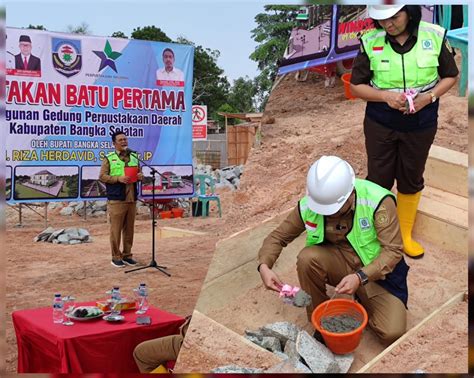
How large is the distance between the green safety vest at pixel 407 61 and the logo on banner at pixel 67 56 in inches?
51.3

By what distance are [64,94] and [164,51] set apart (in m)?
0.50

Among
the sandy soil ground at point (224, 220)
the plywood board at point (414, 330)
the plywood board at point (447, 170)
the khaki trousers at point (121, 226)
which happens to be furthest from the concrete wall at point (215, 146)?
the plywood board at point (414, 330)

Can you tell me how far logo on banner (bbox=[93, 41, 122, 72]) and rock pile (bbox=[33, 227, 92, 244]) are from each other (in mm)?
748

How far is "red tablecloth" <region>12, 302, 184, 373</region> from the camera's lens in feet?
9.34

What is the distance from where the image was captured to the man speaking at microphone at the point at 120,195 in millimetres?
3043

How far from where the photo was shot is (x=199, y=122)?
319 cm

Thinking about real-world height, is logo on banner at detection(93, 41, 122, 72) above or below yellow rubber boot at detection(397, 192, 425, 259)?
above

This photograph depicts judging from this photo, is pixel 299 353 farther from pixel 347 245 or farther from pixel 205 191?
pixel 205 191

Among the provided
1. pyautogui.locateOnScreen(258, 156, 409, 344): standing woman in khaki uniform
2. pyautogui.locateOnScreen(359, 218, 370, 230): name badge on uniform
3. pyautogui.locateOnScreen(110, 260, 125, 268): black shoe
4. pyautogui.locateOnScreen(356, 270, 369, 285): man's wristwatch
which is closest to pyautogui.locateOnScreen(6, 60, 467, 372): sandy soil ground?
pyautogui.locateOnScreen(110, 260, 125, 268): black shoe

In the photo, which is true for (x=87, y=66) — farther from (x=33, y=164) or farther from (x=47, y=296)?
(x=47, y=296)

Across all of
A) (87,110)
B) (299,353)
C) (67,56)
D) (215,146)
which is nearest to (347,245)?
(299,353)

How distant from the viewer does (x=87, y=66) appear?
2967mm

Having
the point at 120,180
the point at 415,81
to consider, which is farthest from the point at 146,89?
the point at 415,81

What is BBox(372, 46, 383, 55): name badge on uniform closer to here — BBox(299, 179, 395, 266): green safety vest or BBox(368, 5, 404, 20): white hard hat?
BBox(368, 5, 404, 20): white hard hat
